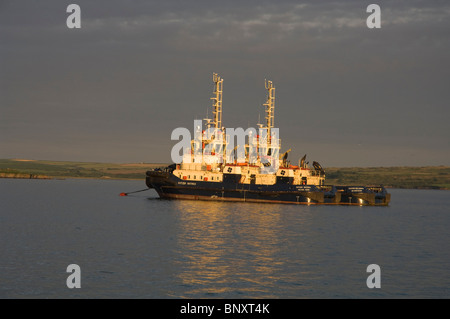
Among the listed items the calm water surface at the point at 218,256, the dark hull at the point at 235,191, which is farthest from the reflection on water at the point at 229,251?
the dark hull at the point at 235,191

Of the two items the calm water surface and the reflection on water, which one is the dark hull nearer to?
the reflection on water

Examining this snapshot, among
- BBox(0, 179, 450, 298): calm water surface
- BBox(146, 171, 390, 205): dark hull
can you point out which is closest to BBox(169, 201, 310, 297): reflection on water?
BBox(0, 179, 450, 298): calm water surface

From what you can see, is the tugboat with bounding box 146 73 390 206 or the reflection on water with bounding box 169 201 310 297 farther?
the tugboat with bounding box 146 73 390 206

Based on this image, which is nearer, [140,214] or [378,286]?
[378,286]

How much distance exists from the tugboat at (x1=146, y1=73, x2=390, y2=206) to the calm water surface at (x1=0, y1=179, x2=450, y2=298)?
16160 mm

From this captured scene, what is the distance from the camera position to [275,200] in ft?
A: 289

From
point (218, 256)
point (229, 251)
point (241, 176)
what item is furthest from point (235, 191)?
point (218, 256)

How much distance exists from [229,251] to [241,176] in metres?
45.7

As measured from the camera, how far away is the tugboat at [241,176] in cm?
8598

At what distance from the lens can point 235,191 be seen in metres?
85.8

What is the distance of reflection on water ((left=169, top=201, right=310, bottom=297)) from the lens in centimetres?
3039
